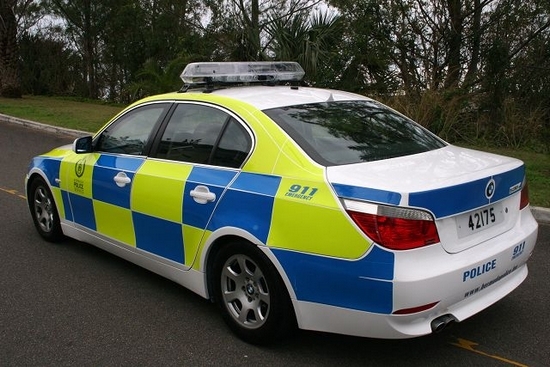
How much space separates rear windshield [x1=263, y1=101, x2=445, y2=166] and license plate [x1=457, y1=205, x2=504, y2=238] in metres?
0.60

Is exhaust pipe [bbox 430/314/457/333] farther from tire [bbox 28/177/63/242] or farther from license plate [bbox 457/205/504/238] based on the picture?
tire [bbox 28/177/63/242]

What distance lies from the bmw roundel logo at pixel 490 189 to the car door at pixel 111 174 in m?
2.31

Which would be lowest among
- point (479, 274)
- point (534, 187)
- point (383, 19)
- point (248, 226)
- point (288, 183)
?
point (534, 187)

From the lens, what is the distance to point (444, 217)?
298 centimetres

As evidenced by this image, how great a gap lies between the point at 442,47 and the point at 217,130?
9.88m

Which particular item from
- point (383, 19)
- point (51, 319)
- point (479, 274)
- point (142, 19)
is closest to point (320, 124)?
point (479, 274)

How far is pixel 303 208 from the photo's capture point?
3.08m

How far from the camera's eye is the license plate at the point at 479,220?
3.10 metres

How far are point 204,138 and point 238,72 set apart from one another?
2.83 ft

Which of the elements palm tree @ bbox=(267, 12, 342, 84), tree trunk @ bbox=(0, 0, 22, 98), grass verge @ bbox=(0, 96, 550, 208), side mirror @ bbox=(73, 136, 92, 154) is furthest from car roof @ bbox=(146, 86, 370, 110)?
tree trunk @ bbox=(0, 0, 22, 98)

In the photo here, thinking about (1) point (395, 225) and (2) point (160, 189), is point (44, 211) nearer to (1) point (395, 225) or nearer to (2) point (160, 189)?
(2) point (160, 189)

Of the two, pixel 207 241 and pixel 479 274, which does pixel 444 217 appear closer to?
pixel 479 274

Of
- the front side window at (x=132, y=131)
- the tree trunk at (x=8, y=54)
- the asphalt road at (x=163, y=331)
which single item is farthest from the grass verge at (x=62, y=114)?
the asphalt road at (x=163, y=331)

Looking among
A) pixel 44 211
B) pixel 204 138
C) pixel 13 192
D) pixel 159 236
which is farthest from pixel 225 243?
pixel 13 192
